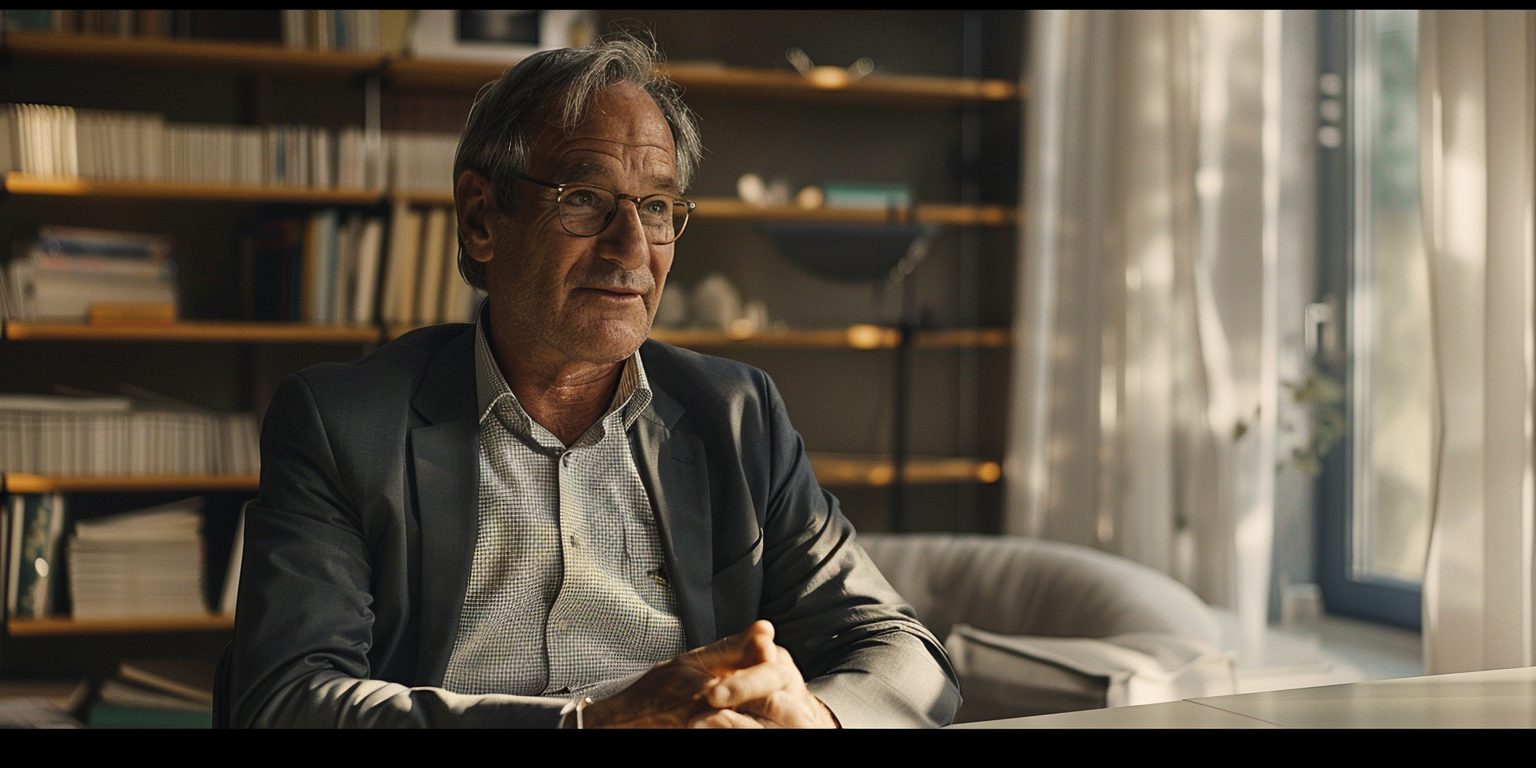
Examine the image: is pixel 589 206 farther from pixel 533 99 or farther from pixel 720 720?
pixel 720 720

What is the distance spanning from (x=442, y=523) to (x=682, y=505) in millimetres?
264

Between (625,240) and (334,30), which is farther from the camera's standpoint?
(334,30)

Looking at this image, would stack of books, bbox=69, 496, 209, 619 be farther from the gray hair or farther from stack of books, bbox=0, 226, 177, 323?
the gray hair

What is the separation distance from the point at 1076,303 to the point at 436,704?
253 centimetres

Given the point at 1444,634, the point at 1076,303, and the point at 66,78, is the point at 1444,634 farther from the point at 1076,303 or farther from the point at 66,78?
the point at 66,78

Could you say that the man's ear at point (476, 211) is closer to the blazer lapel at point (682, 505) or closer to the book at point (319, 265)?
the blazer lapel at point (682, 505)

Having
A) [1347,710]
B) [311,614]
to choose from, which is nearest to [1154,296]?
[1347,710]

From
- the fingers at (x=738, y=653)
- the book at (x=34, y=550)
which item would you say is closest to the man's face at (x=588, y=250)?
the fingers at (x=738, y=653)

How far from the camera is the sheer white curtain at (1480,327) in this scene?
1806 mm

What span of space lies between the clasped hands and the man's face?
1.47 feet

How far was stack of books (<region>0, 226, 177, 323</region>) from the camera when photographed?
2.86 meters

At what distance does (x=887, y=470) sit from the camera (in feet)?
11.0

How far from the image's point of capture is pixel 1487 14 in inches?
73.0
